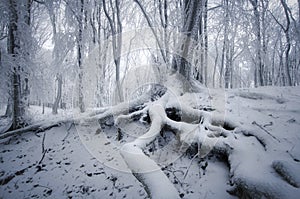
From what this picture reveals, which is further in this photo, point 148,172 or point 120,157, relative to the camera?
point 120,157

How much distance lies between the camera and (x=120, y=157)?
394 cm

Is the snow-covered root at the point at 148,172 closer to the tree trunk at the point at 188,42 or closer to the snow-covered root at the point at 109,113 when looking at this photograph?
the snow-covered root at the point at 109,113

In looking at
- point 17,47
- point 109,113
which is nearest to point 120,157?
point 109,113

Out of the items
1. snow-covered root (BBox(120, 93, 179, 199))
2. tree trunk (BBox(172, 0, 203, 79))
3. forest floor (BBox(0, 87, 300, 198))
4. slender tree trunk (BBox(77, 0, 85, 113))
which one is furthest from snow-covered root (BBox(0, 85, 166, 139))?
slender tree trunk (BBox(77, 0, 85, 113))

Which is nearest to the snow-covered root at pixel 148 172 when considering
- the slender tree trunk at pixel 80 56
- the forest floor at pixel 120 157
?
the forest floor at pixel 120 157

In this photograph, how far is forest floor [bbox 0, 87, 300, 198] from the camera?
8.52 ft

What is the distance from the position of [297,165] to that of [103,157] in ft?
11.4

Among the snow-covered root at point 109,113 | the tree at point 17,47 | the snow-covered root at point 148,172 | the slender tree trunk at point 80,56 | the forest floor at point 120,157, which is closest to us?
the snow-covered root at point 148,172

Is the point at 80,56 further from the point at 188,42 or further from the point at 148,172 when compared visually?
the point at 148,172

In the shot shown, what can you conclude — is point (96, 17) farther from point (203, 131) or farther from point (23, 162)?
point (203, 131)

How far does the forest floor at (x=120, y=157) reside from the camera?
2598 millimetres

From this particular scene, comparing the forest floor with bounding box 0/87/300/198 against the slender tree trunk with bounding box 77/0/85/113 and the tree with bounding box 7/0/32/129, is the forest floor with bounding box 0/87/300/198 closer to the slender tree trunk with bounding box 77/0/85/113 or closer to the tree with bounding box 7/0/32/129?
the tree with bounding box 7/0/32/129

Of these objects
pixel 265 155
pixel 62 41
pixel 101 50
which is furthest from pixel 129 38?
pixel 265 155

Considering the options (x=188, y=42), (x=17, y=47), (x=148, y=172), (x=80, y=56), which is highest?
(x=80, y=56)
